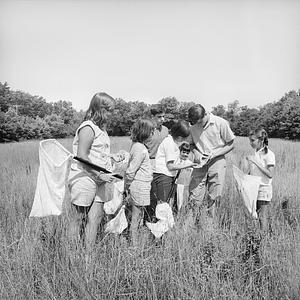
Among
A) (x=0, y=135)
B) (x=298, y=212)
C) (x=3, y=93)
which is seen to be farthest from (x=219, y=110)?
(x=298, y=212)

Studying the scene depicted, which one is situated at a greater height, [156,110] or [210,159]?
[156,110]

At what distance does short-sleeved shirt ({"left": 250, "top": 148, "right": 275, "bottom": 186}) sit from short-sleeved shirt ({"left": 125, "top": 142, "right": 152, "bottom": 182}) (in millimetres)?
1149

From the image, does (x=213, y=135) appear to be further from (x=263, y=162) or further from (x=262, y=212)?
(x=262, y=212)

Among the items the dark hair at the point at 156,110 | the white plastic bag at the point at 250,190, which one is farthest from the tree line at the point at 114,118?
the white plastic bag at the point at 250,190

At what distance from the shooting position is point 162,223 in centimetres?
269

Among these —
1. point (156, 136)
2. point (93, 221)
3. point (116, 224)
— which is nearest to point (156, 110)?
point (156, 136)

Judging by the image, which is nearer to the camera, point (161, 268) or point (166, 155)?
point (161, 268)

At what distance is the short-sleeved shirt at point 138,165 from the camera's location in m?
2.74

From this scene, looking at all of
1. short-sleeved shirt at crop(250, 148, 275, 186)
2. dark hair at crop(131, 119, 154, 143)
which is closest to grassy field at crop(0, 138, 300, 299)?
short-sleeved shirt at crop(250, 148, 275, 186)

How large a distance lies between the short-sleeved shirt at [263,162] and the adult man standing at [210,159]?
0.30m

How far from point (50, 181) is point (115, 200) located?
1.94 ft

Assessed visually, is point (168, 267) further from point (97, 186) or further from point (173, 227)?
point (97, 186)

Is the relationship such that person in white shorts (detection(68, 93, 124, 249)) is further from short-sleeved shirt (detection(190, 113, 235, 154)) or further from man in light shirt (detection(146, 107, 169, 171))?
short-sleeved shirt (detection(190, 113, 235, 154))

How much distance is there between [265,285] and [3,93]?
1282 inches
